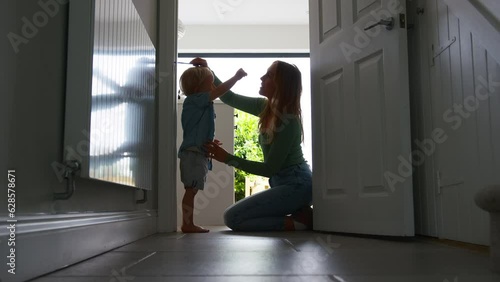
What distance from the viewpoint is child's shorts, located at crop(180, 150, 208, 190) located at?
2.41 meters

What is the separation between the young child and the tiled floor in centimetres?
86

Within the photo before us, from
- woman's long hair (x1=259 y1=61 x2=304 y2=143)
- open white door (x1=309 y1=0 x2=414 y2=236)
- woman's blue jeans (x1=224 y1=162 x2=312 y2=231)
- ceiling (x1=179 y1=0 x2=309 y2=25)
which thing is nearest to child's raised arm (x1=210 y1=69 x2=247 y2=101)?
woman's long hair (x1=259 y1=61 x2=304 y2=143)

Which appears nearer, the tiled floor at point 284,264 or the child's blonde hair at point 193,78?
the tiled floor at point 284,264

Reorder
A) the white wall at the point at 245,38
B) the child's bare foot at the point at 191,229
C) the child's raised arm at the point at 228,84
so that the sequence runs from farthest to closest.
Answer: the white wall at the point at 245,38, the child's raised arm at the point at 228,84, the child's bare foot at the point at 191,229

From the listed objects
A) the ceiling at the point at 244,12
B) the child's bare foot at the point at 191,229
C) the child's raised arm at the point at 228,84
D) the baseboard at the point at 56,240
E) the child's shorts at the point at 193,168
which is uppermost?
the ceiling at the point at 244,12

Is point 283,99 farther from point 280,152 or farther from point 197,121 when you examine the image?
point 197,121

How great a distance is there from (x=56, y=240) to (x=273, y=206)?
161cm

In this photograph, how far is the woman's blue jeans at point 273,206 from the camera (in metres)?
2.49

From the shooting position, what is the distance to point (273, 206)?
2.50 m

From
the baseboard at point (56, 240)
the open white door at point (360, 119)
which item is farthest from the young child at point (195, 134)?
the baseboard at point (56, 240)

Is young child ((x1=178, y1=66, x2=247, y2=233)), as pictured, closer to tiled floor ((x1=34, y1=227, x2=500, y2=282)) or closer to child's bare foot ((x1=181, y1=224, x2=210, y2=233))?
child's bare foot ((x1=181, y1=224, x2=210, y2=233))

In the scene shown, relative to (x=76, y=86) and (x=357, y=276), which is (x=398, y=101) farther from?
(x=76, y=86)

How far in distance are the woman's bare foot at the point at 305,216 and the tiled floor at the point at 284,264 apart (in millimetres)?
1008

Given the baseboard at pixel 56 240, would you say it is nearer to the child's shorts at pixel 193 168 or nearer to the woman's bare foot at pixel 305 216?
the child's shorts at pixel 193 168
